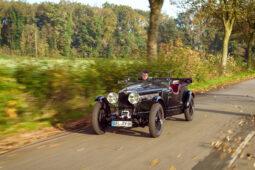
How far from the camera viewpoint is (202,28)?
60688 millimetres

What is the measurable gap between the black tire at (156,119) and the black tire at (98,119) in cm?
120

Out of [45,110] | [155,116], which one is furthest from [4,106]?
[155,116]

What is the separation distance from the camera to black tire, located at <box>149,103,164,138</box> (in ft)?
20.2

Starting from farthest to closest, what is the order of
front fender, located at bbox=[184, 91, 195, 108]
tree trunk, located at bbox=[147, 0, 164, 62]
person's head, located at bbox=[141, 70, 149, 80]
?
tree trunk, located at bbox=[147, 0, 164, 62] → front fender, located at bbox=[184, 91, 195, 108] → person's head, located at bbox=[141, 70, 149, 80]

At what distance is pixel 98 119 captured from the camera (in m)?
6.55

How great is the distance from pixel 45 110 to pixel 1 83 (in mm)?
2073

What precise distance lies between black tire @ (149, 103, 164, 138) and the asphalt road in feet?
0.53

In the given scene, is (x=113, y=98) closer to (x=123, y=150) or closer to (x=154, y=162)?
(x=123, y=150)

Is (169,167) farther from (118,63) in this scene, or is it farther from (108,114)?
(118,63)

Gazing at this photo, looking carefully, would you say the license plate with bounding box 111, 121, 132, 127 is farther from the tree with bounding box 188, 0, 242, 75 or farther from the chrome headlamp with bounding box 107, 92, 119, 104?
the tree with bounding box 188, 0, 242, 75

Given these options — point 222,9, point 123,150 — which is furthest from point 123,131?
point 222,9

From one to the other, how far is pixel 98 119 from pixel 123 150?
1.36 meters

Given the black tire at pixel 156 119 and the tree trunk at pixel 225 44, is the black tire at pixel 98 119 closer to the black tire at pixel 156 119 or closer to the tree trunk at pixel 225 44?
the black tire at pixel 156 119

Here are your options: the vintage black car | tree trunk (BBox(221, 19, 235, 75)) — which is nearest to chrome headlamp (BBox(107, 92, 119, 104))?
the vintage black car
